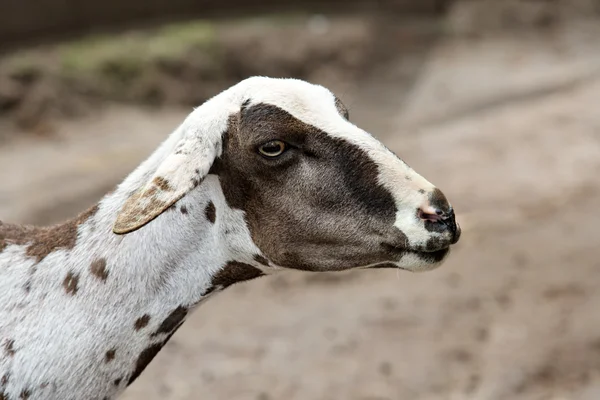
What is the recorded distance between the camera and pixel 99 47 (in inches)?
409

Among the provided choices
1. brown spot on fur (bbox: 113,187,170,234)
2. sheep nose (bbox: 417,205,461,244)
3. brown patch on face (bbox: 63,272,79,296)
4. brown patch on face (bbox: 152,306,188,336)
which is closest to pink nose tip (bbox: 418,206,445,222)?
sheep nose (bbox: 417,205,461,244)

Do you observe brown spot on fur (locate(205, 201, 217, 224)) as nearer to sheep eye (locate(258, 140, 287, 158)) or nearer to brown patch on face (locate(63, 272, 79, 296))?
sheep eye (locate(258, 140, 287, 158))

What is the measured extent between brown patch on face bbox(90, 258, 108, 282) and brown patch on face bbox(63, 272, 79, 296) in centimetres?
7

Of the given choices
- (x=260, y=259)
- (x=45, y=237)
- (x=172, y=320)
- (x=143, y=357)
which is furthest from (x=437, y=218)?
(x=45, y=237)

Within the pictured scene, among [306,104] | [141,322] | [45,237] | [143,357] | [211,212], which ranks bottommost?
[143,357]

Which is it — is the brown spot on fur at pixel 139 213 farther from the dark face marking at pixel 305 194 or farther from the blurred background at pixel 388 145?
the blurred background at pixel 388 145

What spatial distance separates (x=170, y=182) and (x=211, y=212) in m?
0.32

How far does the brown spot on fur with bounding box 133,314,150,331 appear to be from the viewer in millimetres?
2969

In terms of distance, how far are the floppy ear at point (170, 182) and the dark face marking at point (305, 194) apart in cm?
12

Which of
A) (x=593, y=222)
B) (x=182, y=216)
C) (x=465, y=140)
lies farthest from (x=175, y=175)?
(x=465, y=140)

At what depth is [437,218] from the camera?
280 centimetres

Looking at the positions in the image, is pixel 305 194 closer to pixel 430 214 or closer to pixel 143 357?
pixel 430 214

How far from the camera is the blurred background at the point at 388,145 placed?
18.0ft

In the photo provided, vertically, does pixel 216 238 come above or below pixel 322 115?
below
